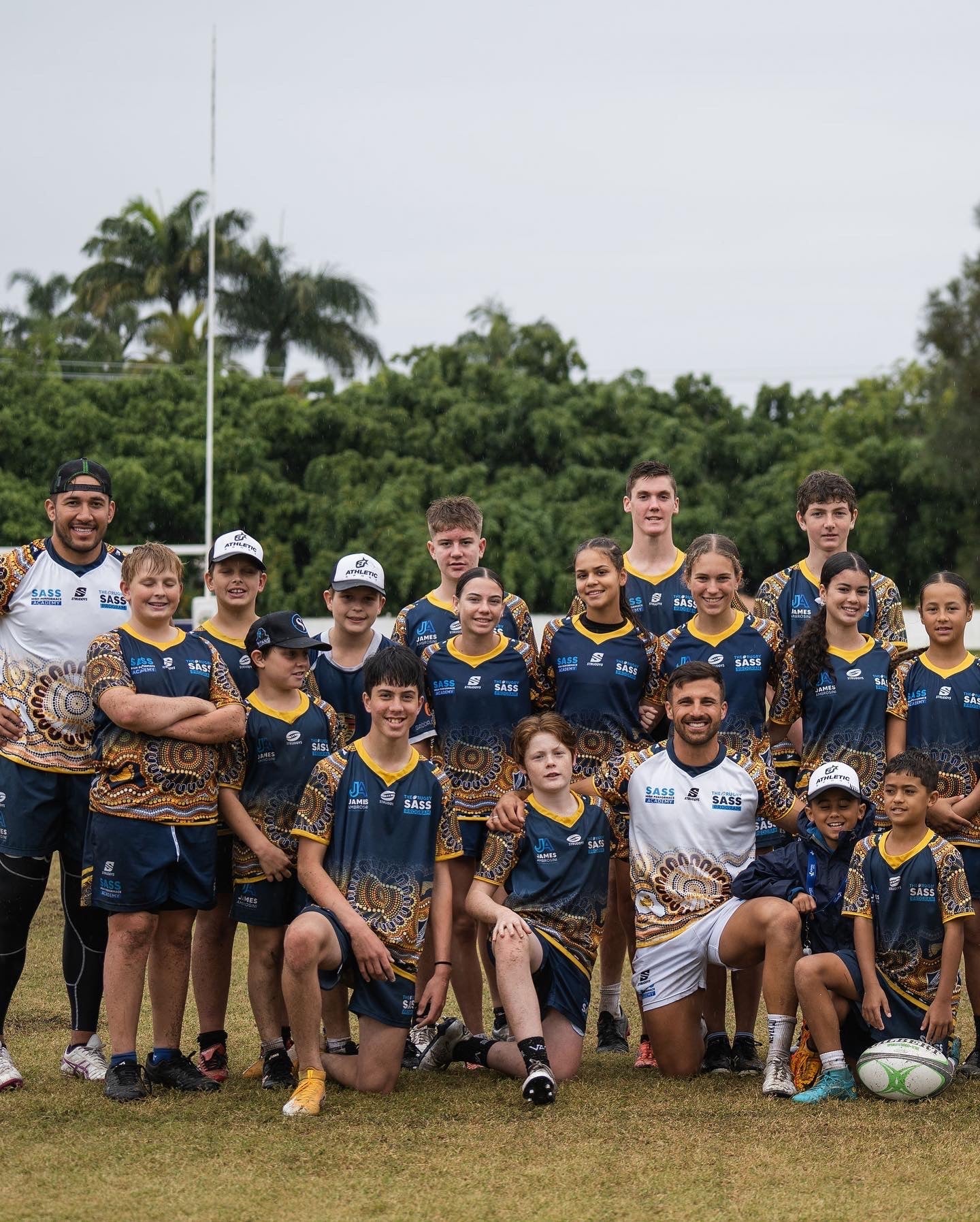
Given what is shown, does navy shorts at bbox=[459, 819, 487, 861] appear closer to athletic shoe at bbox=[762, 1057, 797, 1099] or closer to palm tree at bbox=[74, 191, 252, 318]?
athletic shoe at bbox=[762, 1057, 797, 1099]

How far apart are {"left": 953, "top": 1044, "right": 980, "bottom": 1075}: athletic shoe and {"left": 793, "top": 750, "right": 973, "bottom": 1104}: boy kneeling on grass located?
0.44 metres

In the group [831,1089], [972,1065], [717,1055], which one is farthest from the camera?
[717,1055]

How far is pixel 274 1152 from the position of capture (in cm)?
481

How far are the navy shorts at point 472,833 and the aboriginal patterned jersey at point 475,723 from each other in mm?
23

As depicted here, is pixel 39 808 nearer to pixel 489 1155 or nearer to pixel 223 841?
pixel 223 841

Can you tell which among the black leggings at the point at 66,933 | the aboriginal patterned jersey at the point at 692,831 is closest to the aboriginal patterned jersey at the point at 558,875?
the aboriginal patterned jersey at the point at 692,831

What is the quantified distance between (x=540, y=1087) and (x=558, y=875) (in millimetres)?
834

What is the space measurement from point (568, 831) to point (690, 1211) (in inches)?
70.7

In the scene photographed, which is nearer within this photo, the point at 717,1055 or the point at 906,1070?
the point at 906,1070

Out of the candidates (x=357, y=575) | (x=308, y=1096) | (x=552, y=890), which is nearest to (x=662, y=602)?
(x=357, y=575)

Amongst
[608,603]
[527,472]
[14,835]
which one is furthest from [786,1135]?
[527,472]

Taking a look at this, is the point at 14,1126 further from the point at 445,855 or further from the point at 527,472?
the point at 527,472

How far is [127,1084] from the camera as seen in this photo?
5.42 meters

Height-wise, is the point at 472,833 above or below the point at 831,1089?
above
